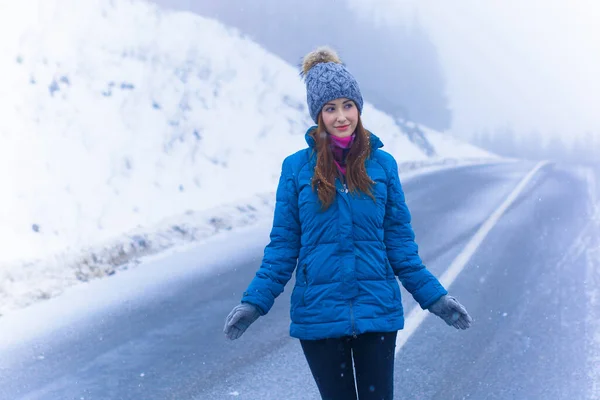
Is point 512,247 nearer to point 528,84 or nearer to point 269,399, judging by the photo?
point 269,399

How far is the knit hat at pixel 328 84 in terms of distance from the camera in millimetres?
2965

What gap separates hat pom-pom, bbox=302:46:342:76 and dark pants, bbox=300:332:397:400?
128 cm

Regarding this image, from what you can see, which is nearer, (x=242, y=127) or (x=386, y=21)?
(x=242, y=127)

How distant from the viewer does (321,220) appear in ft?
9.22

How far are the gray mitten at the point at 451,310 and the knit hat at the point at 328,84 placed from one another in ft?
3.00

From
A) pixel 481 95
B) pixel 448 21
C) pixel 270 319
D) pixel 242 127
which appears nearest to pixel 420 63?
pixel 481 95

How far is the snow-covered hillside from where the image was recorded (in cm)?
1014

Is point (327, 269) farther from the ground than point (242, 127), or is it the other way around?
point (327, 269)

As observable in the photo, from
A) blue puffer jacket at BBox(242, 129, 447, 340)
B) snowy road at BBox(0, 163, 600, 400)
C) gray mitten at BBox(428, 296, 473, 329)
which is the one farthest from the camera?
snowy road at BBox(0, 163, 600, 400)

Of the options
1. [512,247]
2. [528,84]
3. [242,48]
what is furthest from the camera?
[528,84]

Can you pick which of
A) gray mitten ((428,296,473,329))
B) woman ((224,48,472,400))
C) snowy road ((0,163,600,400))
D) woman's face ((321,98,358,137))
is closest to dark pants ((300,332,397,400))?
woman ((224,48,472,400))

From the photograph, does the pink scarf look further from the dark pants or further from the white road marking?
the white road marking

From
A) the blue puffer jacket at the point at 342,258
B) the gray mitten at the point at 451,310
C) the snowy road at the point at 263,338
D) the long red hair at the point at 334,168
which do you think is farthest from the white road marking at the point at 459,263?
the long red hair at the point at 334,168

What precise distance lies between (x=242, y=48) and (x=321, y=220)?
2668 centimetres
